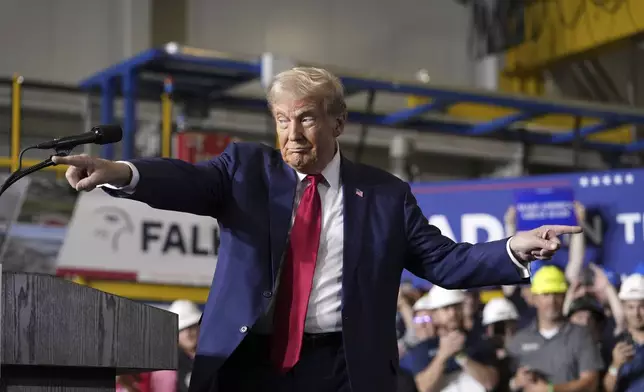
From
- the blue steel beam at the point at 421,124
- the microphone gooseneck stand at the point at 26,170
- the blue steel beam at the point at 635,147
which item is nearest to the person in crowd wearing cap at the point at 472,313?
the blue steel beam at the point at 421,124

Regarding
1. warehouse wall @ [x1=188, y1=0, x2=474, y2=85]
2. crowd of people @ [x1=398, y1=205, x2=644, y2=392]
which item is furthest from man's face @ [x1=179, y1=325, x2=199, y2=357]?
warehouse wall @ [x1=188, y1=0, x2=474, y2=85]

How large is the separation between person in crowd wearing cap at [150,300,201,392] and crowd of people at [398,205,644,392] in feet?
4.20

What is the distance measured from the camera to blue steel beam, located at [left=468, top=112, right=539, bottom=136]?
1150 cm

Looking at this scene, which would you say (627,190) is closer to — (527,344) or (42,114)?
(527,344)

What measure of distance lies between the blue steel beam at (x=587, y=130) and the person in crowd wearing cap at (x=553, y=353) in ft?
15.6

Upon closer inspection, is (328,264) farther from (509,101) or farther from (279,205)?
(509,101)

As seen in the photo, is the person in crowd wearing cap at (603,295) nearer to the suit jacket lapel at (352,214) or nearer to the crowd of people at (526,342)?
the crowd of people at (526,342)

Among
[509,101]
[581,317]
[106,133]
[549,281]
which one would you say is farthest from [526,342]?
[106,133]

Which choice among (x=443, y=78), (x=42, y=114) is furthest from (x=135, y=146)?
(x=443, y=78)

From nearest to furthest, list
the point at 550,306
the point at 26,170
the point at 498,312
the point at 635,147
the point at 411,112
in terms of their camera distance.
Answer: the point at 26,170, the point at 550,306, the point at 498,312, the point at 411,112, the point at 635,147

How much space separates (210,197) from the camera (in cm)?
326

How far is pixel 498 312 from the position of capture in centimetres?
784

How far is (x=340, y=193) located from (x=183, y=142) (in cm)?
593

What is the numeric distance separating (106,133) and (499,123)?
926 cm
